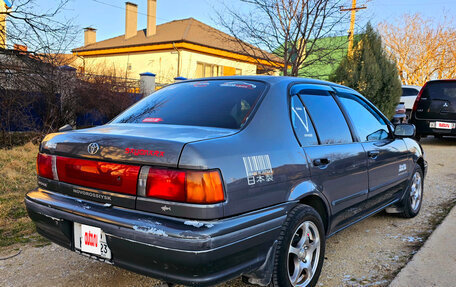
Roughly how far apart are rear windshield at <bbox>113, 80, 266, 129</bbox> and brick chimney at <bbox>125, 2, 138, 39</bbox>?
2696 centimetres

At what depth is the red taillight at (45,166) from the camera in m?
2.54

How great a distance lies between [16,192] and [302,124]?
4145 millimetres

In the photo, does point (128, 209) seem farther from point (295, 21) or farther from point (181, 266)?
point (295, 21)

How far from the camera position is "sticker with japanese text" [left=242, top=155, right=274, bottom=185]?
7.11ft

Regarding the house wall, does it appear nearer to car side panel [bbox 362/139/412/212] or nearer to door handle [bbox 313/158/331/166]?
car side panel [bbox 362/139/412/212]

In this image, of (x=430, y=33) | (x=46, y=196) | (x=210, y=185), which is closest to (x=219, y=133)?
(x=210, y=185)

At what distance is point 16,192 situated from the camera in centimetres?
504

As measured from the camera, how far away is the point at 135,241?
2020 millimetres

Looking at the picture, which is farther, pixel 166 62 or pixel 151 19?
pixel 151 19

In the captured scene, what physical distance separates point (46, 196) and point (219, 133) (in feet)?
Result: 4.19

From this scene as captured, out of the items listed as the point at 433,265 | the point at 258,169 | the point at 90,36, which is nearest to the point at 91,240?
the point at 258,169

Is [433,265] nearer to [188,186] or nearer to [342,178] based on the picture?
[342,178]

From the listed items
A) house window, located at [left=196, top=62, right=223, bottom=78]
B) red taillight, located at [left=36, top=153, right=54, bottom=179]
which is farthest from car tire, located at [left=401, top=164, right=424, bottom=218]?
house window, located at [left=196, top=62, right=223, bottom=78]

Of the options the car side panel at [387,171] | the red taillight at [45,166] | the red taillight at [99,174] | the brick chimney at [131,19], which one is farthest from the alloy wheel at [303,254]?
the brick chimney at [131,19]
